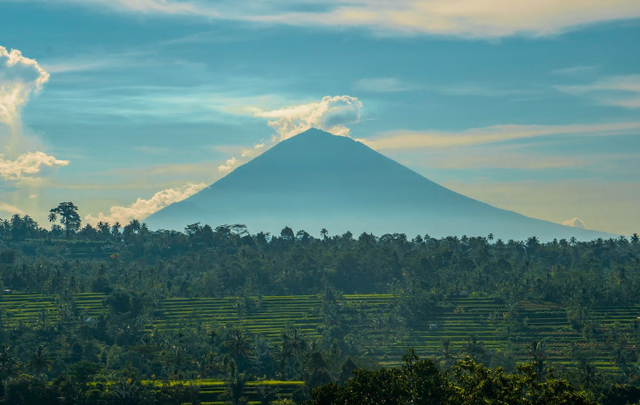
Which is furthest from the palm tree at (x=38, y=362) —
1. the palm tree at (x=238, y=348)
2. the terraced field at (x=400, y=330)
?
the terraced field at (x=400, y=330)

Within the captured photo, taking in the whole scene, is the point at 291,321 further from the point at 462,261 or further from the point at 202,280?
the point at 462,261

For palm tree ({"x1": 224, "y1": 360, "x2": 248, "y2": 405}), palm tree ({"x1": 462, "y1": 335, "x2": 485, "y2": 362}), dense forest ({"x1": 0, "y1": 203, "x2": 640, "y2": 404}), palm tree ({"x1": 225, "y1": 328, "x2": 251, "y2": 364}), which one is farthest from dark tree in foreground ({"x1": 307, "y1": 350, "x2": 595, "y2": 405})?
palm tree ({"x1": 225, "y1": 328, "x2": 251, "y2": 364})

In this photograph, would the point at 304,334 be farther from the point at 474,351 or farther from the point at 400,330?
the point at 474,351

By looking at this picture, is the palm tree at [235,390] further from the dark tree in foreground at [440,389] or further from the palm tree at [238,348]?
the dark tree in foreground at [440,389]

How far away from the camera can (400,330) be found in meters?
142

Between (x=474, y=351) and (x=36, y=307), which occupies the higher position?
(x=36, y=307)

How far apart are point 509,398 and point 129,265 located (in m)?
155

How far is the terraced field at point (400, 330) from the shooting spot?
428ft

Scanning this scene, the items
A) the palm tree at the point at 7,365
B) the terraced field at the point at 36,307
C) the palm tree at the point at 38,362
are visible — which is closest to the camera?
the palm tree at the point at 7,365

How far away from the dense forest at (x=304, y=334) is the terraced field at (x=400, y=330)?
0.78 m

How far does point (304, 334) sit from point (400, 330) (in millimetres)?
18238

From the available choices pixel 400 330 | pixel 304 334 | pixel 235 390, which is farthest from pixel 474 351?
pixel 235 390

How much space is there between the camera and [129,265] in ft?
641

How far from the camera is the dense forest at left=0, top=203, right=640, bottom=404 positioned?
84.9 metres
